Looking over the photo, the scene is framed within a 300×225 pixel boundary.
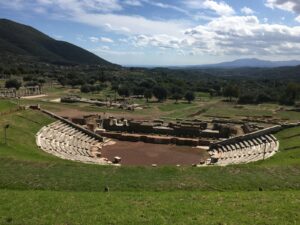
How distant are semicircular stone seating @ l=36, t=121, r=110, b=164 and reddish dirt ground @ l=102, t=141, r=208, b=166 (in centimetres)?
185

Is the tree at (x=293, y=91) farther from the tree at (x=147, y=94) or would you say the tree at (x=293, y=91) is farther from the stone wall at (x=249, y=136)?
the stone wall at (x=249, y=136)

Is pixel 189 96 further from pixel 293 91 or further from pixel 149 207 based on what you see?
pixel 149 207

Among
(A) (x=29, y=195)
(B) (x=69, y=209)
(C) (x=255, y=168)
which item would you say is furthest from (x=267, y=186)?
(A) (x=29, y=195)

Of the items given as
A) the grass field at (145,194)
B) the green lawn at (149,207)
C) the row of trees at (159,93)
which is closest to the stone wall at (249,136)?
the grass field at (145,194)

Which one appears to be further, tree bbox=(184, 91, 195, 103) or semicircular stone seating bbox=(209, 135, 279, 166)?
tree bbox=(184, 91, 195, 103)

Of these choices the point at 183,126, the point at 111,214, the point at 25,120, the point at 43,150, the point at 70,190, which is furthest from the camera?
the point at 183,126

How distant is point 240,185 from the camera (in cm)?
2100

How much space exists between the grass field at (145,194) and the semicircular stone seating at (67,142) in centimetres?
1334

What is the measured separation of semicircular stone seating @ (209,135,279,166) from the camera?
39.1 meters

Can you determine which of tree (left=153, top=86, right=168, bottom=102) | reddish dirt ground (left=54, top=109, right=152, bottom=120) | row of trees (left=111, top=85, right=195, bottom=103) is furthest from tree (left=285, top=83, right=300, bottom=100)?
reddish dirt ground (left=54, top=109, right=152, bottom=120)

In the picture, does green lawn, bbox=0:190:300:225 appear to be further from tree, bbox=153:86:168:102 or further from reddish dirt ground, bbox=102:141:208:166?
tree, bbox=153:86:168:102

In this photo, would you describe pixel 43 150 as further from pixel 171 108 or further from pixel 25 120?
pixel 171 108

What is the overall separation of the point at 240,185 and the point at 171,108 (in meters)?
72.1

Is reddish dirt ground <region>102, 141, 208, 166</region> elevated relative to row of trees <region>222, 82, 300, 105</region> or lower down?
lower down
